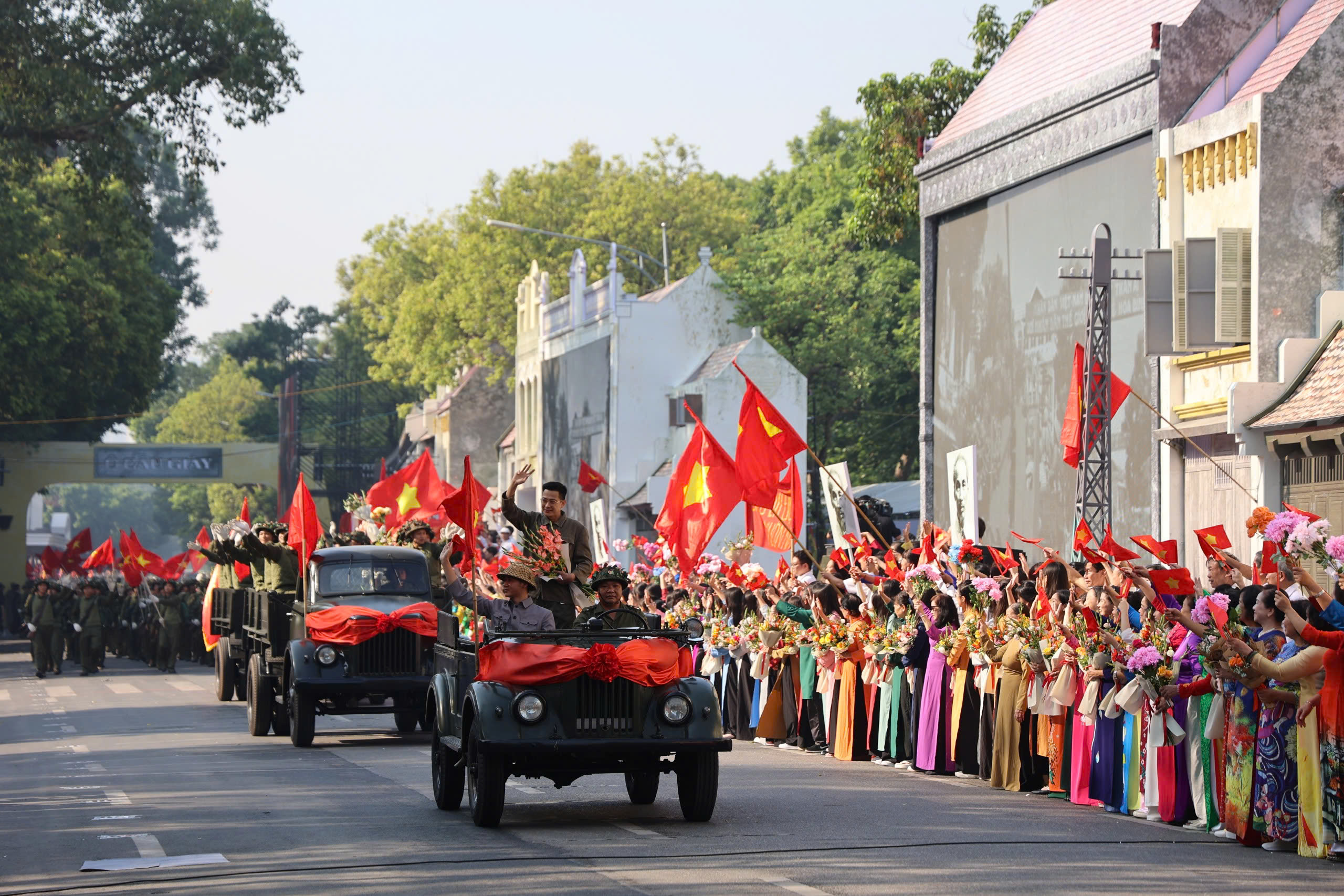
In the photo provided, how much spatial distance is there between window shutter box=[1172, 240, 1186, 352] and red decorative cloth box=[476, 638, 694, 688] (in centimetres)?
1378

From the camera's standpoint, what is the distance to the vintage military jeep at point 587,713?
41.3 feet

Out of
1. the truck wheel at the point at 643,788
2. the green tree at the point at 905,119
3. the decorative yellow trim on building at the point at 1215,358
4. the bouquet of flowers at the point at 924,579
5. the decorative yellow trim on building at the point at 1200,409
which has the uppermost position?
the green tree at the point at 905,119

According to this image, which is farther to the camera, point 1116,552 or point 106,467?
point 106,467

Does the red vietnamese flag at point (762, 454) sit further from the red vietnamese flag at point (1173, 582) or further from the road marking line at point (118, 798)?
the red vietnamese flag at point (1173, 582)

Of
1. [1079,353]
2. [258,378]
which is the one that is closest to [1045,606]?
[1079,353]

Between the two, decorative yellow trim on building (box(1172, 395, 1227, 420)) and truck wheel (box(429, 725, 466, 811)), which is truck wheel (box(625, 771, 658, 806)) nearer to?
truck wheel (box(429, 725, 466, 811))

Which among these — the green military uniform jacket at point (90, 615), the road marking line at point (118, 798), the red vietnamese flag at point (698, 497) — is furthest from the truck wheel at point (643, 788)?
→ the green military uniform jacket at point (90, 615)

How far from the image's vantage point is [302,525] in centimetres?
2341

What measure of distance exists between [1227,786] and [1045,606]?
3.15 meters

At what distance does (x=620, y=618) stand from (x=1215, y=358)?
14199 mm

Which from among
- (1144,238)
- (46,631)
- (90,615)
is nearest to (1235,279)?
(1144,238)

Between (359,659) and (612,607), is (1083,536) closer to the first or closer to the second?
(612,607)

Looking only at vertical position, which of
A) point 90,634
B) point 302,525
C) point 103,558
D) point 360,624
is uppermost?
point 103,558

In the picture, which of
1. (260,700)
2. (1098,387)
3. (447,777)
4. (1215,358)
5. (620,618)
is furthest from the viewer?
(1215,358)
